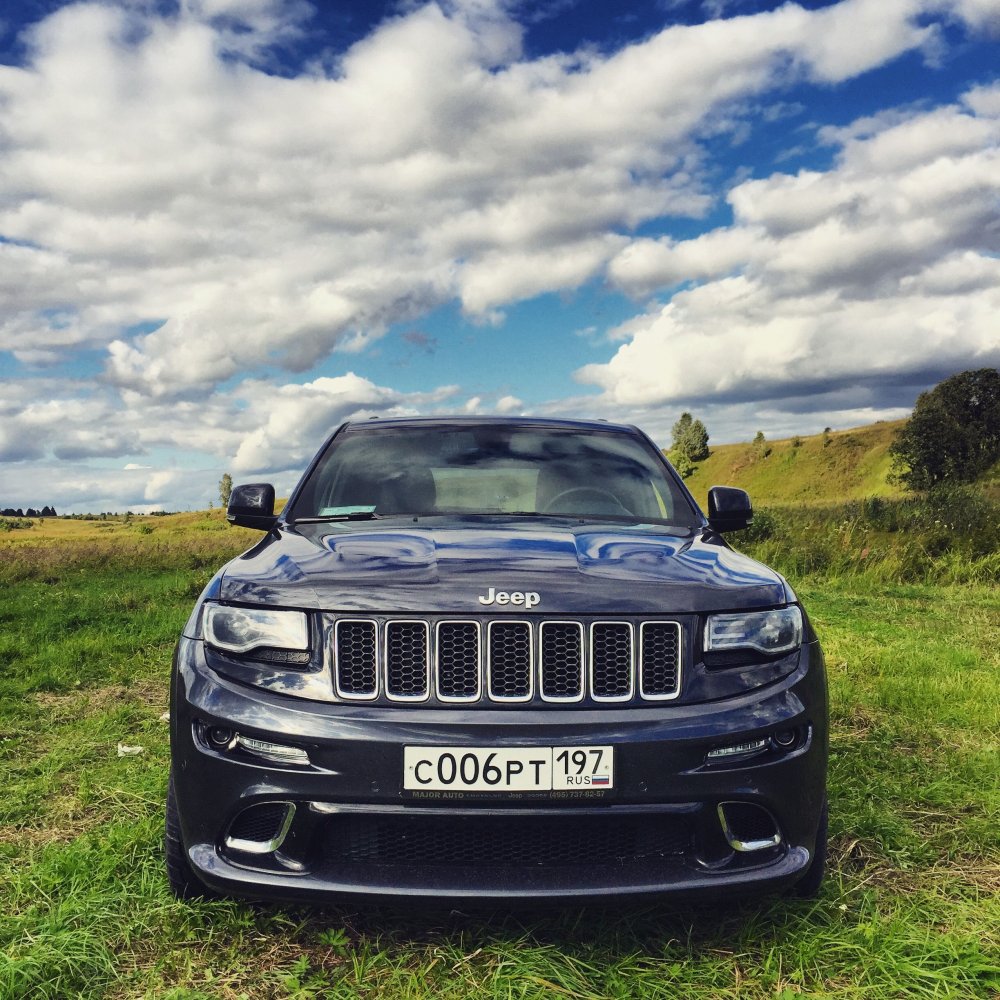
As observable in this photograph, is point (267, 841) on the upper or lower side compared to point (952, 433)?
upper

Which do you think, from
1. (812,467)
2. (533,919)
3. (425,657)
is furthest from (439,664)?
(812,467)

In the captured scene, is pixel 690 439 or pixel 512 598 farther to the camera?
pixel 690 439

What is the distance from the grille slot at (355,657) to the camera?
2.41 metres

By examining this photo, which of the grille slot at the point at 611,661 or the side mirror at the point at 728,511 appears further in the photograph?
the side mirror at the point at 728,511

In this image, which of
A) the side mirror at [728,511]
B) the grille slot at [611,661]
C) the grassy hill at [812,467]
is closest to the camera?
the grille slot at [611,661]

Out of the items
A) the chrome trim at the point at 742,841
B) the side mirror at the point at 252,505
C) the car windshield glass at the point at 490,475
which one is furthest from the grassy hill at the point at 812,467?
the chrome trim at the point at 742,841

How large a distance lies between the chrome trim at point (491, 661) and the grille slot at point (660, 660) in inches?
11.3

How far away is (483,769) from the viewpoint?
7.56 feet

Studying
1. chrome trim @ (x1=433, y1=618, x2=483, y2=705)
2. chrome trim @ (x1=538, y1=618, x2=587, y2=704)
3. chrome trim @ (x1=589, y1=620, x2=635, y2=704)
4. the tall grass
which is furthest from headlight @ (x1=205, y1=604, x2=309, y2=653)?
the tall grass

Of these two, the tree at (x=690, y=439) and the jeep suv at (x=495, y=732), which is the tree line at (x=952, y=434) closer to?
the tree at (x=690, y=439)

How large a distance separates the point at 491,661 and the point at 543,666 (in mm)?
135

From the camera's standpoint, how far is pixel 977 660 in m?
6.73

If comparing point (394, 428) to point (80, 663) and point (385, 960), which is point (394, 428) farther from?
point (80, 663)

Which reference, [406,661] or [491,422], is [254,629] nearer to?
[406,661]
